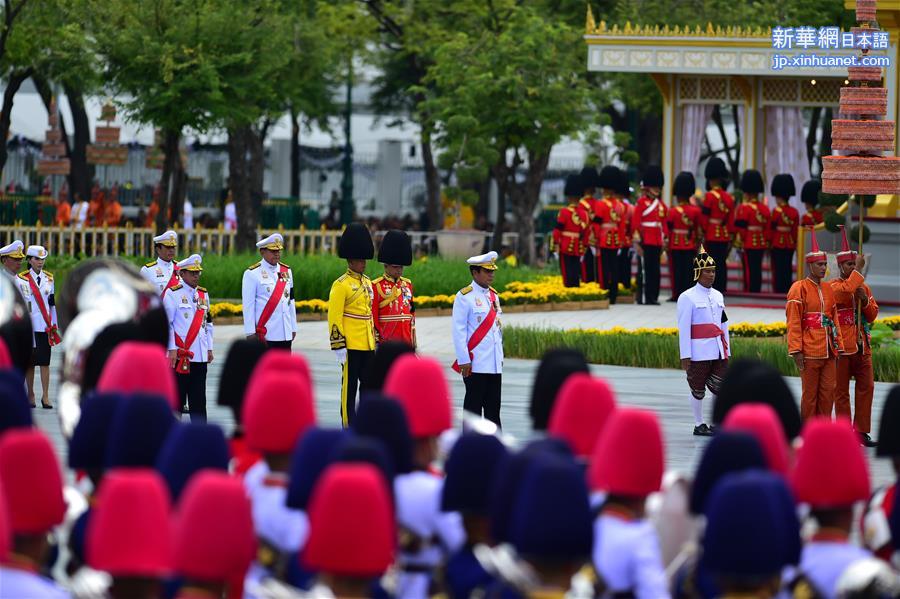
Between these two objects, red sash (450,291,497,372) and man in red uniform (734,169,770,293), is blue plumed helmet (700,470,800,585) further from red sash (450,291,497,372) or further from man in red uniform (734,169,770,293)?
man in red uniform (734,169,770,293)

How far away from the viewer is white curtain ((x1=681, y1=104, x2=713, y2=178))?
32938mm

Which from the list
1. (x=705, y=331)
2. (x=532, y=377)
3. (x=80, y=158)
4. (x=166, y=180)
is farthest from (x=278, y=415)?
(x=80, y=158)

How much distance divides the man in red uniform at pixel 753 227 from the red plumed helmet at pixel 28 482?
75.2 feet

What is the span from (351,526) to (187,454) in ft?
4.20

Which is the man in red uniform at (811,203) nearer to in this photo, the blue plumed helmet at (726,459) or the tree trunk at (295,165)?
the blue plumed helmet at (726,459)

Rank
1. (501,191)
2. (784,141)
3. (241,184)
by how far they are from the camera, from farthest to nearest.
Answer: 1. (241,184)
2. (501,191)
3. (784,141)

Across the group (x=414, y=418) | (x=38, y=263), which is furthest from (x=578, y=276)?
(x=414, y=418)

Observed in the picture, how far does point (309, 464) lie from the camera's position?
775 centimetres

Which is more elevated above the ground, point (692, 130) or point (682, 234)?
point (692, 130)

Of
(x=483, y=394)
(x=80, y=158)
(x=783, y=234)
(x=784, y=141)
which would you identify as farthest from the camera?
(x=80, y=158)

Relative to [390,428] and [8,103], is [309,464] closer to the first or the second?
[390,428]

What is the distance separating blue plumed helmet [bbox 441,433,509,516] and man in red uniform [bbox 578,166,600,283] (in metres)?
21.0

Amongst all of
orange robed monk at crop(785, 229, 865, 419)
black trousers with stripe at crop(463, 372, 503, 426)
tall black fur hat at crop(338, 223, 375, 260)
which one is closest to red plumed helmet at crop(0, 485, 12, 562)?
black trousers with stripe at crop(463, 372, 503, 426)

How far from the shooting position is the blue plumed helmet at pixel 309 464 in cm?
773
